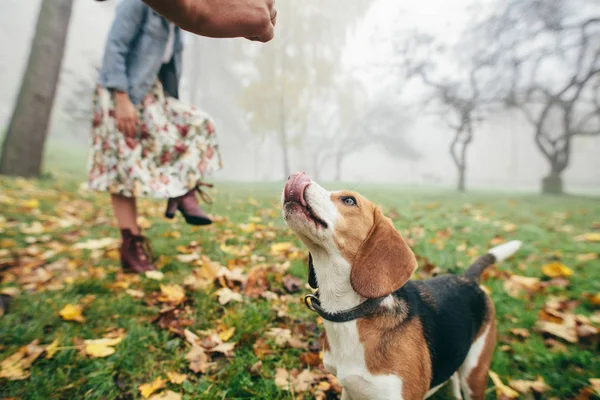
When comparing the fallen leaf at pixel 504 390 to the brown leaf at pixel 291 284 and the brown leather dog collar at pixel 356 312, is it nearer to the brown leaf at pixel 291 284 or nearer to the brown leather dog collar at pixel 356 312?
the brown leather dog collar at pixel 356 312

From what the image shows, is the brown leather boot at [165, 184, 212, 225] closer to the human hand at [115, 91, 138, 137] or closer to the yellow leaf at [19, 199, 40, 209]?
the human hand at [115, 91, 138, 137]

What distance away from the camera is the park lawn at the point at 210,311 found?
1.71m

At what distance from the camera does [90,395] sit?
155 cm

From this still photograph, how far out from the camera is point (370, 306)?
1.43 metres

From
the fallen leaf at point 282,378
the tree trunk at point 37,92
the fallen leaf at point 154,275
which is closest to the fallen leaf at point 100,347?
the fallen leaf at point 154,275

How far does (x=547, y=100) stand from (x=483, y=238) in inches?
534

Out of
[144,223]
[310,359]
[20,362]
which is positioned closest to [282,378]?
[310,359]

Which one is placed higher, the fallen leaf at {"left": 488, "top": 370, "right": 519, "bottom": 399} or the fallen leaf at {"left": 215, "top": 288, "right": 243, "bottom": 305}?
the fallen leaf at {"left": 215, "top": 288, "right": 243, "bottom": 305}

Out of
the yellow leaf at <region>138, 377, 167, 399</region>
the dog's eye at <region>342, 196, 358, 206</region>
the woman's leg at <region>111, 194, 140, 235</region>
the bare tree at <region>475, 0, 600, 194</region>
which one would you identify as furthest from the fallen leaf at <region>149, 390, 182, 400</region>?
the bare tree at <region>475, 0, 600, 194</region>

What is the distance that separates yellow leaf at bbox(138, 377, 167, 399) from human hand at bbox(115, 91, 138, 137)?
6.04 ft

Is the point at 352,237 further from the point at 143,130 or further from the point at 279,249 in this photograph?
the point at 143,130

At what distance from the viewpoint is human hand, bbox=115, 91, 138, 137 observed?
2.41 m

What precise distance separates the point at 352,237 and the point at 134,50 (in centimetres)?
232

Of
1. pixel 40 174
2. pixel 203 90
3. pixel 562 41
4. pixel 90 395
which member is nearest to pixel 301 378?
pixel 90 395
